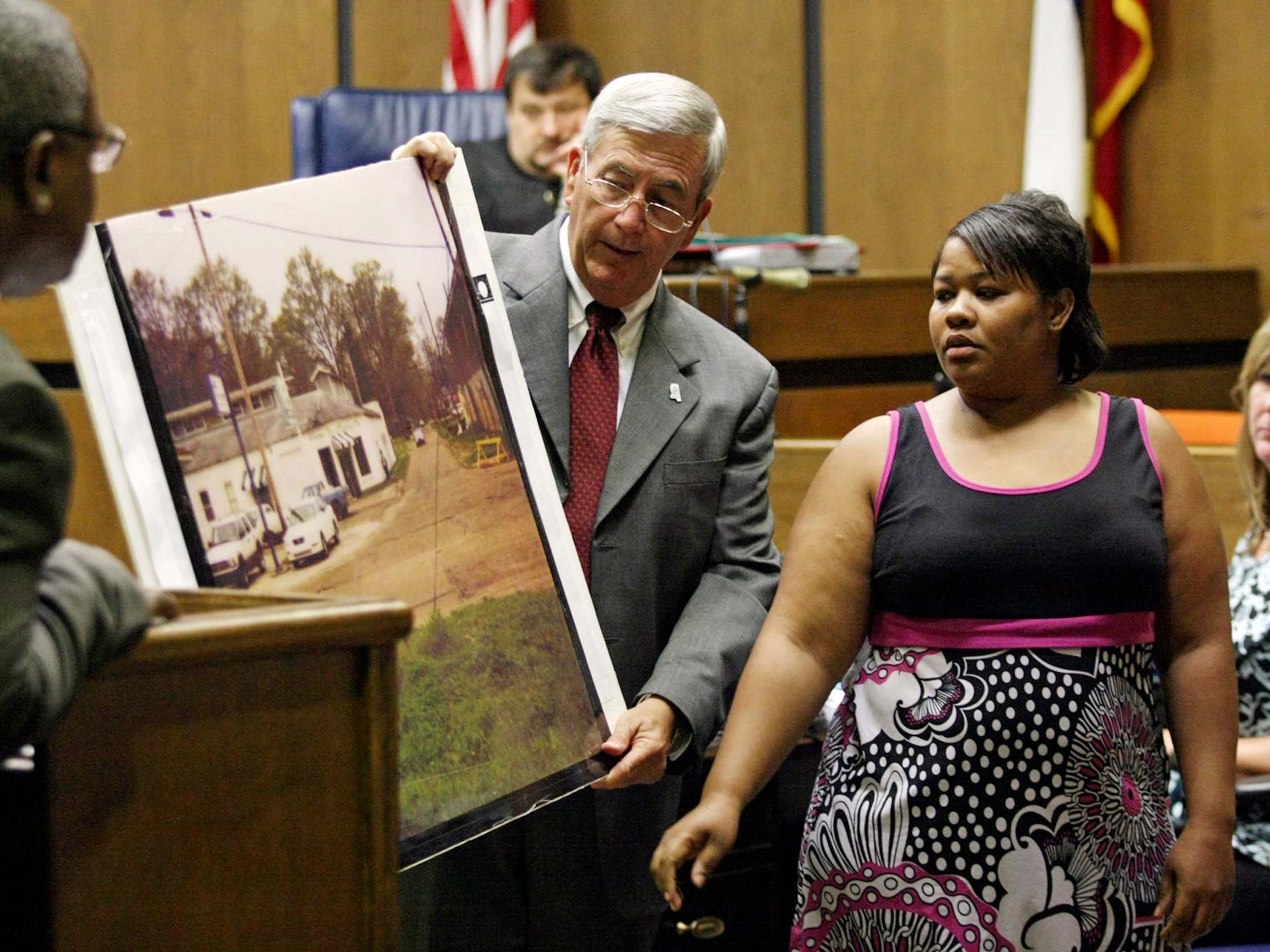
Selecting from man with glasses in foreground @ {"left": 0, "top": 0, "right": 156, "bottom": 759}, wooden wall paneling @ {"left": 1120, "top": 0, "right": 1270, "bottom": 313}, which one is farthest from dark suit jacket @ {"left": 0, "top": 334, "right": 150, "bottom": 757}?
wooden wall paneling @ {"left": 1120, "top": 0, "right": 1270, "bottom": 313}

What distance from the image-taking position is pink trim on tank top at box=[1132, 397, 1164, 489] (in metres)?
1.38

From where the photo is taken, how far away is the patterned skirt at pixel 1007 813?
1.30 meters

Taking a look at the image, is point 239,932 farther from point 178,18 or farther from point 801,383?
point 178,18

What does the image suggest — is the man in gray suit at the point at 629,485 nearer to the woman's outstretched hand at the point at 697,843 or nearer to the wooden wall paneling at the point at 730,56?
the woman's outstretched hand at the point at 697,843

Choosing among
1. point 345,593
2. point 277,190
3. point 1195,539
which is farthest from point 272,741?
point 1195,539

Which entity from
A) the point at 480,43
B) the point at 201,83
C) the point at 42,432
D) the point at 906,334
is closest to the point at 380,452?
the point at 42,432

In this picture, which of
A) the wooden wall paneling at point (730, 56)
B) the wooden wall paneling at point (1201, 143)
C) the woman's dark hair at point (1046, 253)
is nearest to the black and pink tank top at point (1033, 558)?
the woman's dark hair at point (1046, 253)

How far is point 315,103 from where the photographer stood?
4027 millimetres

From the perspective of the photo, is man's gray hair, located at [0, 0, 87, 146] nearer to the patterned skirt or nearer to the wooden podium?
the wooden podium

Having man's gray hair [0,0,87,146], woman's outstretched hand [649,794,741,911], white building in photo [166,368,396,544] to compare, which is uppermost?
man's gray hair [0,0,87,146]

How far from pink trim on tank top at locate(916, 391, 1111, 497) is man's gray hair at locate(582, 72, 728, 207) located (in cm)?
45

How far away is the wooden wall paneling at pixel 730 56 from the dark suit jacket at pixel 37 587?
4.49 m

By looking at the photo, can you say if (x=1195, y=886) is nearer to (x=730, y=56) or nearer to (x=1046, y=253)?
(x=1046, y=253)

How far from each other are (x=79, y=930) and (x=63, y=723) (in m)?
0.12
